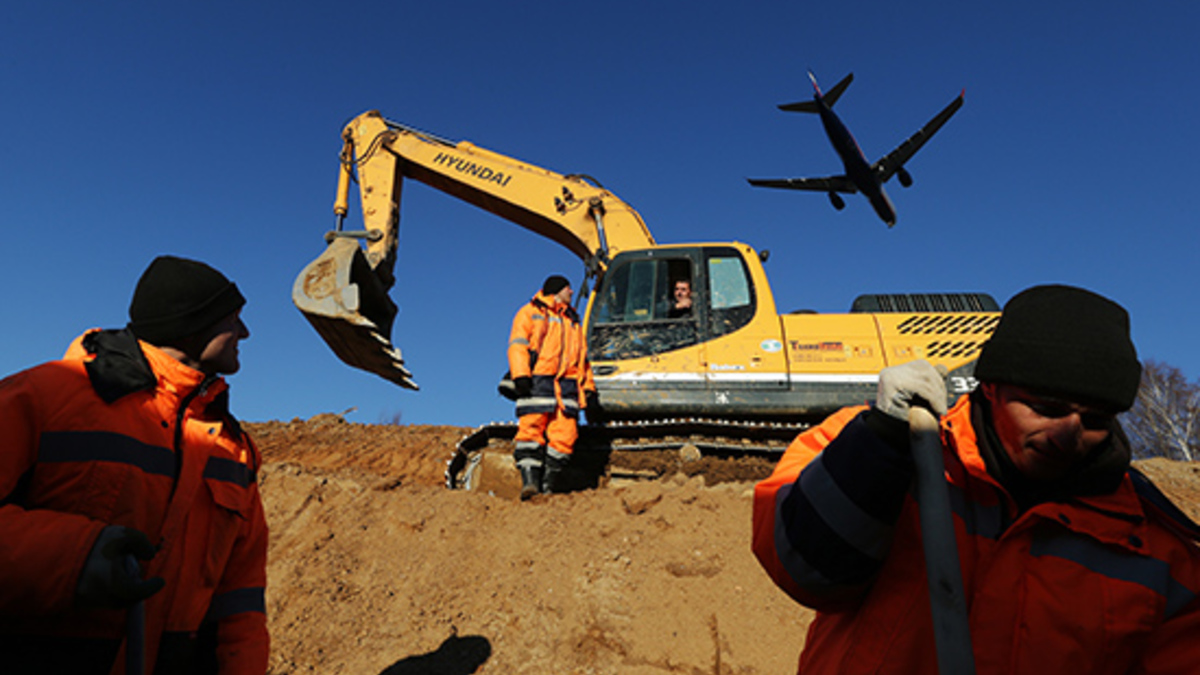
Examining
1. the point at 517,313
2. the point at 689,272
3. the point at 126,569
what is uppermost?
the point at 689,272

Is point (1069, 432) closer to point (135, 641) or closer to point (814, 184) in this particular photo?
point (135, 641)

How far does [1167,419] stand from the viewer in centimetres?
2309

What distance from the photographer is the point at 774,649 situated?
4.66 meters

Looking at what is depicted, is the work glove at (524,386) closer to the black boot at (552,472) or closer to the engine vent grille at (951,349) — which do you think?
the black boot at (552,472)

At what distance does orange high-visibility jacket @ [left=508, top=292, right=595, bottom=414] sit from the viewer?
24.1 feet

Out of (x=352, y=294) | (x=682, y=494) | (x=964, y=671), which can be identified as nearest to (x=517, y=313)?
(x=352, y=294)

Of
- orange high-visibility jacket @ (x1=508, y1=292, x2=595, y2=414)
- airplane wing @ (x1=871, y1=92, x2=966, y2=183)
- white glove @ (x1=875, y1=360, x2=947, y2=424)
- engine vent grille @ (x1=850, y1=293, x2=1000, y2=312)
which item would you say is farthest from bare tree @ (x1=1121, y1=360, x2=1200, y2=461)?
white glove @ (x1=875, y1=360, x2=947, y2=424)

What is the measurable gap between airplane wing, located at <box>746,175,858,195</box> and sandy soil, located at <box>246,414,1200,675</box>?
9842mm

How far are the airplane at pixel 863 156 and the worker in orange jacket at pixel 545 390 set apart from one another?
9.41m

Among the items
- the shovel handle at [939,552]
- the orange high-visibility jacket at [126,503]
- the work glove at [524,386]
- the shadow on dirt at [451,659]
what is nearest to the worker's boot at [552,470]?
the work glove at [524,386]

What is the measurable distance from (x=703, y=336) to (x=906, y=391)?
6521 mm

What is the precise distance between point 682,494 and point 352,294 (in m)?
3.97

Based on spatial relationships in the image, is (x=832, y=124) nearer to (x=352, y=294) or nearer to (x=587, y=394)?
(x=587, y=394)

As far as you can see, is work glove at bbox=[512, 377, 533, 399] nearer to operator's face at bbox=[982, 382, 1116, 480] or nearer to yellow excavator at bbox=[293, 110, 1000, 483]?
yellow excavator at bbox=[293, 110, 1000, 483]
